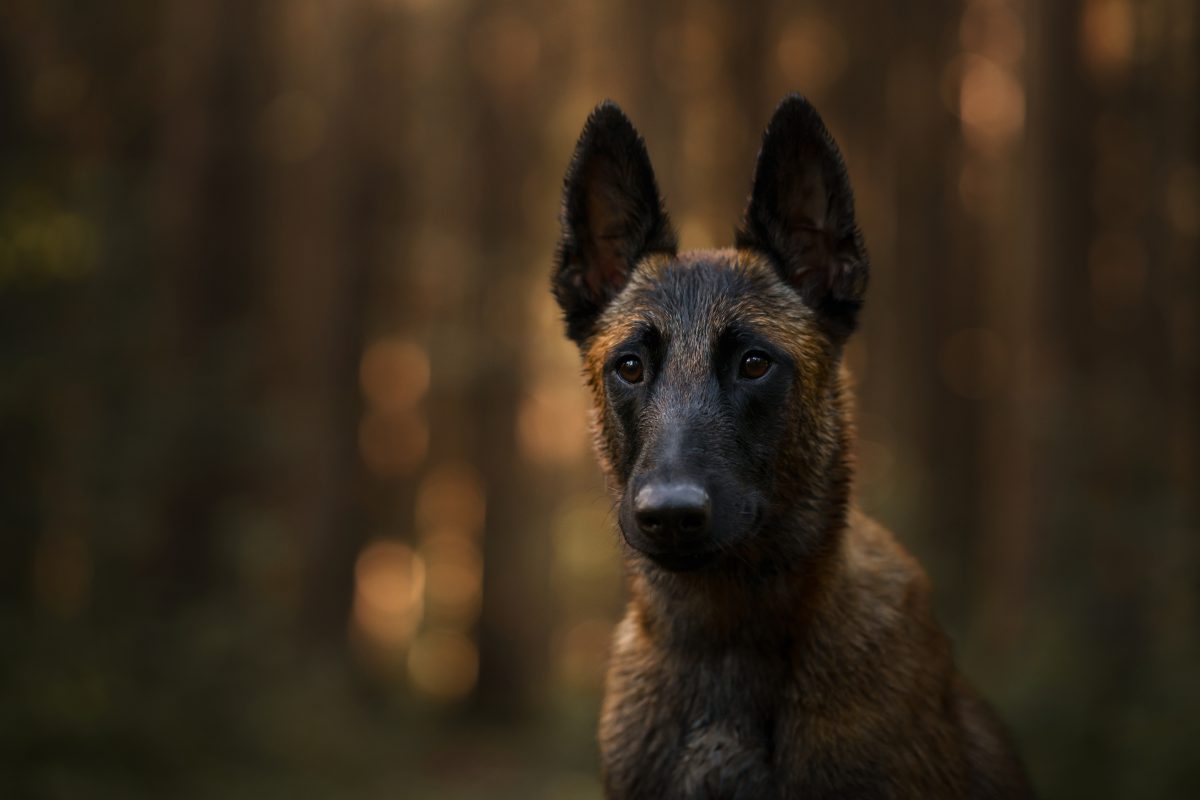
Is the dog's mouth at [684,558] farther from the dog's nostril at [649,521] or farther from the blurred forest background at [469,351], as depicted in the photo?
the blurred forest background at [469,351]

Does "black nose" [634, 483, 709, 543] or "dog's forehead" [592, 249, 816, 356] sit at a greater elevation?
"dog's forehead" [592, 249, 816, 356]

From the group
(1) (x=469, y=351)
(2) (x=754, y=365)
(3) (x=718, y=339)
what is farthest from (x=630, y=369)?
(1) (x=469, y=351)

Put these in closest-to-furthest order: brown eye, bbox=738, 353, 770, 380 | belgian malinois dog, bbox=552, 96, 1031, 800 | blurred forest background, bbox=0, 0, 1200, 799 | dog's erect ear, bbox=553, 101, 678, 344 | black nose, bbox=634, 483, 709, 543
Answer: black nose, bbox=634, 483, 709, 543 < belgian malinois dog, bbox=552, 96, 1031, 800 < brown eye, bbox=738, 353, 770, 380 < dog's erect ear, bbox=553, 101, 678, 344 < blurred forest background, bbox=0, 0, 1200, 799

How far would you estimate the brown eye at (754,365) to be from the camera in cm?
387

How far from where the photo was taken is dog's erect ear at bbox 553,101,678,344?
419 centimetres

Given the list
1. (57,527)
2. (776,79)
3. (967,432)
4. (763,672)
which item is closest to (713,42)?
(776,79)

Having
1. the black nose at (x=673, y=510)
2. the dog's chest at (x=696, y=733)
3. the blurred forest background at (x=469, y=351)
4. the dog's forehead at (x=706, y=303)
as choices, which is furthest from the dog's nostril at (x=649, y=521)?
the blurred forest background at (x=469, y=351)

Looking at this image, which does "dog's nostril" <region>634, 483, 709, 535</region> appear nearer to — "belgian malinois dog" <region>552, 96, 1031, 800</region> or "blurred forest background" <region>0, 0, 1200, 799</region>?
"belgian malinois dog" <region>552, 96, 1031, 800</region>

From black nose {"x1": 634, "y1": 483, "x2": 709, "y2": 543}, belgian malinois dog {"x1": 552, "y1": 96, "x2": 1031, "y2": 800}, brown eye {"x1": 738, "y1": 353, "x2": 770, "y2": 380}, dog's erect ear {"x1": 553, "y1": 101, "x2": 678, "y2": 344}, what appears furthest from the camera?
dog's erect ear {"x1": 553, "y1": 101, "x2": 678, "y2": 344}

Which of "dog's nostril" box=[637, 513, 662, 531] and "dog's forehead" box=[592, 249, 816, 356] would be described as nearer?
"dog's nostril" box=[637, 513, 662, 531]

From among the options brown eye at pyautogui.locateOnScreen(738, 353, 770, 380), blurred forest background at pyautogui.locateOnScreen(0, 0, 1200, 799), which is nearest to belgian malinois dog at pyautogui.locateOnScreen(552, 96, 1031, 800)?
brown eye at pyautogui.locateOnScreen(738, 353, 770, 380)

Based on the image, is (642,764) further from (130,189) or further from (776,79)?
(776,79)

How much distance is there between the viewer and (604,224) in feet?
14.6

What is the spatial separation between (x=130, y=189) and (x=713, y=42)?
9.12 metres
